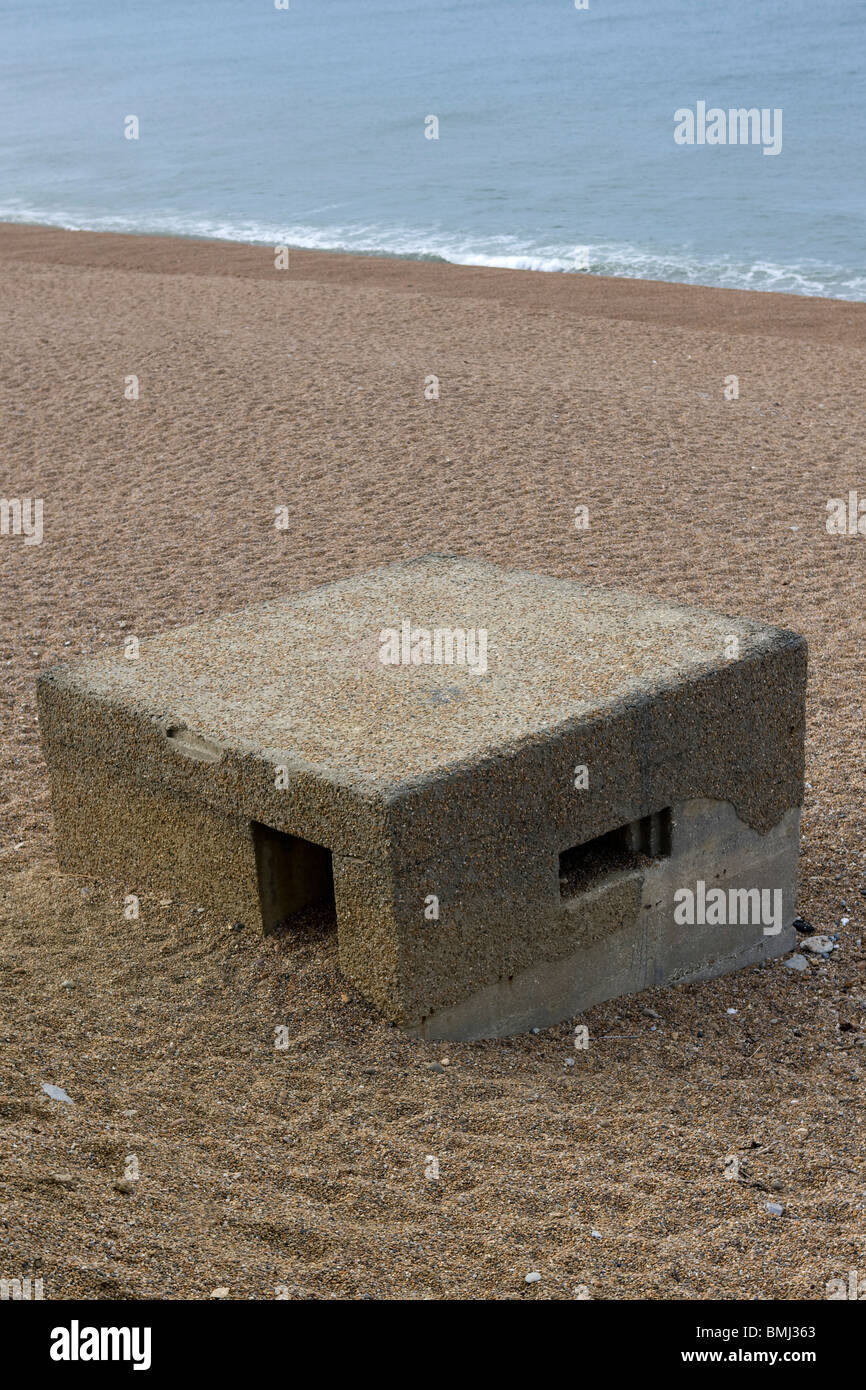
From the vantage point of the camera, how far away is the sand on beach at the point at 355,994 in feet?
10.7

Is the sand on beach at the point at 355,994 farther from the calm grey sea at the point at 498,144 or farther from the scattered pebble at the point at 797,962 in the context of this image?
the calm grey sea at the point at 498,144

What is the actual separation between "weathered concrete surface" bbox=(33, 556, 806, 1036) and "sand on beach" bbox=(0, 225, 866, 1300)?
18 cm

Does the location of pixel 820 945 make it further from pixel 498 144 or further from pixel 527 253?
pixel 498 144

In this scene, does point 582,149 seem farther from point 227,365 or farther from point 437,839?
point 437,839

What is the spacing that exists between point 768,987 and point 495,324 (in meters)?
11.4

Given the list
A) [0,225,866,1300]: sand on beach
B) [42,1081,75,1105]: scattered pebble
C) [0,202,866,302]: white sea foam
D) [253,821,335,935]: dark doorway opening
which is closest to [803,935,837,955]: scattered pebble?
[0,225,866,1300]: sand on beach

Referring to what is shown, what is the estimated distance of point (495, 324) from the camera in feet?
49.3

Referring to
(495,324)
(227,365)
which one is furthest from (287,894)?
(495,324)

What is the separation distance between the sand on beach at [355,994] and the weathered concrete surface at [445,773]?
18 centimetres

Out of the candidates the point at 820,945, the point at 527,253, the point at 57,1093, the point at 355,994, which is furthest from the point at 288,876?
the point at 527,253

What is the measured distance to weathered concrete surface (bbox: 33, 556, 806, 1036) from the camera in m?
3.90

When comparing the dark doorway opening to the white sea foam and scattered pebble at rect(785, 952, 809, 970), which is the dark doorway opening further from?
the white sea foam

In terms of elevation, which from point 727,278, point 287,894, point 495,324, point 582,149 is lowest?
point 287,894

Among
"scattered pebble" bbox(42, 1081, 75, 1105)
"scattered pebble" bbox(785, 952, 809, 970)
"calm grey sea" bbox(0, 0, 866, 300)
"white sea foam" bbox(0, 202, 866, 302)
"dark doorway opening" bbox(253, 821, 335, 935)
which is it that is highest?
"calm grey sea" bbox(0, 0, 866, 300)
